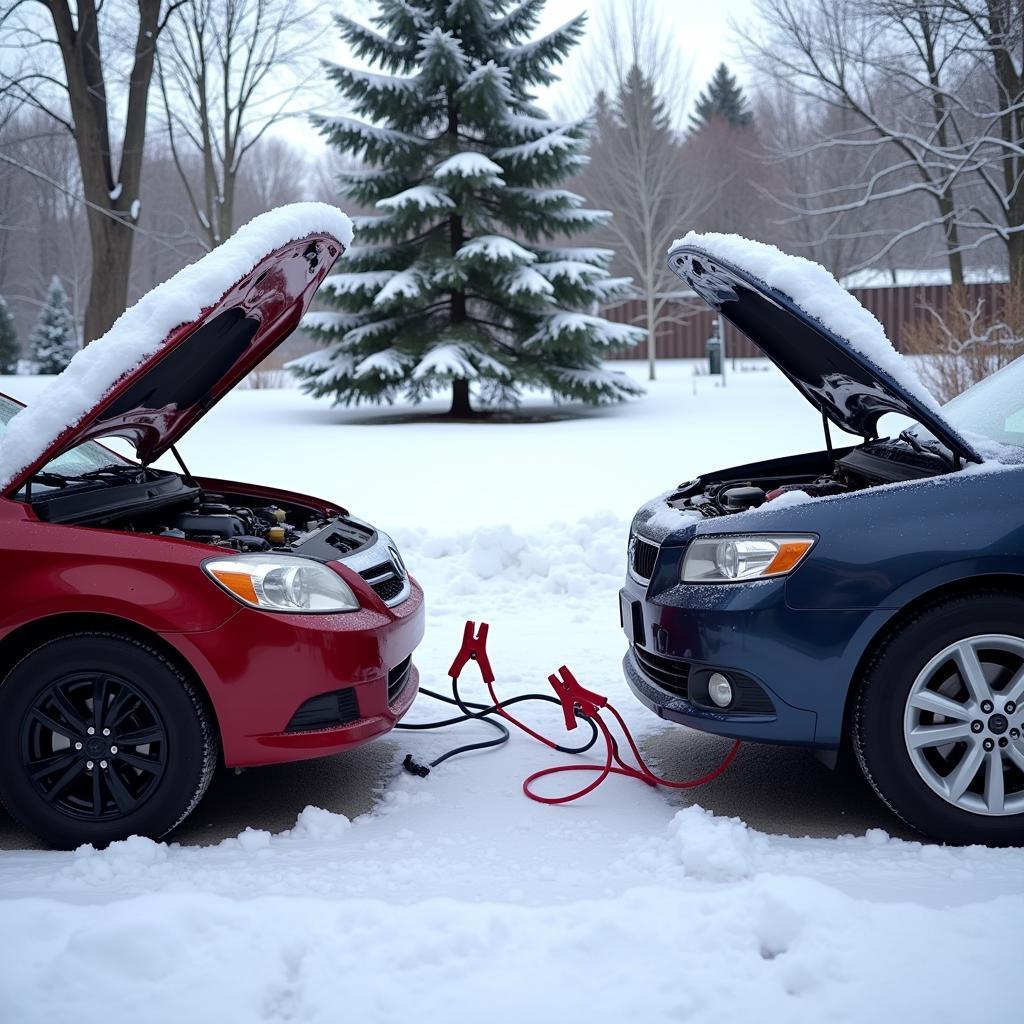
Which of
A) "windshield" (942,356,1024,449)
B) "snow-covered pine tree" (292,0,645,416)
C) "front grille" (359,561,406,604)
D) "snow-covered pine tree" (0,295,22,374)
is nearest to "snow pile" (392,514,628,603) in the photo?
"front grille" (359,561,406,604)

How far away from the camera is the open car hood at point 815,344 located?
3.57 meters

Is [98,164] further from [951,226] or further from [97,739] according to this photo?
[97,739]

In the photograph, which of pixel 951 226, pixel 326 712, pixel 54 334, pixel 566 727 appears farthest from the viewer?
pixel 54 334

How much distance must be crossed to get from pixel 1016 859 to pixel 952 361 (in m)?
10.7

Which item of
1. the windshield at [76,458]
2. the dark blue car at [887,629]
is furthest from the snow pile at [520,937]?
the windshield at [76,458]

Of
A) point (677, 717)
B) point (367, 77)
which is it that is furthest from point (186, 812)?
point (367, 77)

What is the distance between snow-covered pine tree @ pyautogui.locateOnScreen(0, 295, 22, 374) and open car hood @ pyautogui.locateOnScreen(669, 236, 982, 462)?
37152mm

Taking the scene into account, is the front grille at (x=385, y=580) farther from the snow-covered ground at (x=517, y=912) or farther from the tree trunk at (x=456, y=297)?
the tree trunk at (x=456, y=297)

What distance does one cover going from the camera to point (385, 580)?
13.6 feet

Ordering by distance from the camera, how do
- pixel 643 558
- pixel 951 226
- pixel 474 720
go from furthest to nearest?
pixel 951 226 < pixel 474 720 < pixel 643 558

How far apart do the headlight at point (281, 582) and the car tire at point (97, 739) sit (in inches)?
12.9

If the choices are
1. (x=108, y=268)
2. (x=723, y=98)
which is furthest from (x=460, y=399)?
(x=723, y=98)

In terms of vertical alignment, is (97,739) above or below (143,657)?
below

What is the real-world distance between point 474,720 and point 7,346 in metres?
39.1
